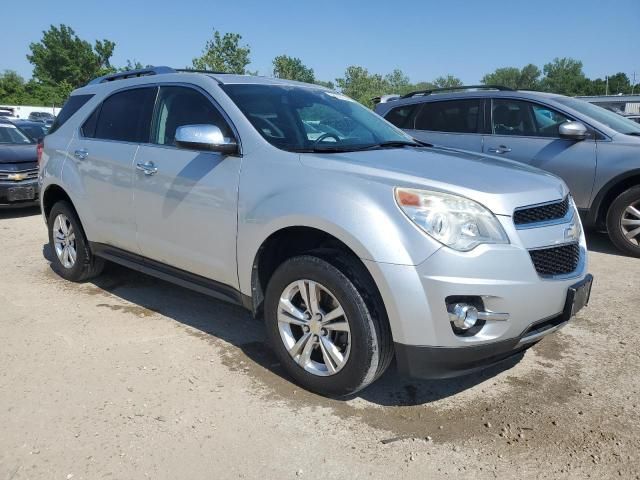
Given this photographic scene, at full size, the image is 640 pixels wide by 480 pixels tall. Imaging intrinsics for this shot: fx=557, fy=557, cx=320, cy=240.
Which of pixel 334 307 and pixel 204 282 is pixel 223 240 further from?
pixel 334 307

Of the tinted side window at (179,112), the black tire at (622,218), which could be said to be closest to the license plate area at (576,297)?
the tinted side window at (179,112)

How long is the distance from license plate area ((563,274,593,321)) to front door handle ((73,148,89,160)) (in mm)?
3760

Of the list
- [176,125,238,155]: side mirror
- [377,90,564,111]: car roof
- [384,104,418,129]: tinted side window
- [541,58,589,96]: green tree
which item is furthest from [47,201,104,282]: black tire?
[541,58,589,96]: green tree

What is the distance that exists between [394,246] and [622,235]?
4.53 m

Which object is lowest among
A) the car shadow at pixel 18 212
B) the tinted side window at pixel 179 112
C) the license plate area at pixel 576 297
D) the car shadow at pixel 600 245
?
the car shadow at pixel 18 212

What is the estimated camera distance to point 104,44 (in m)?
78.1

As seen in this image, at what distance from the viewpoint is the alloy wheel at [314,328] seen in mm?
2941

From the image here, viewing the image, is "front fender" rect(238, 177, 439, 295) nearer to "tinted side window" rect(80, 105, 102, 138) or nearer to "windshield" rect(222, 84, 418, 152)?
"windshield" rect(222, 84, 418, 152)

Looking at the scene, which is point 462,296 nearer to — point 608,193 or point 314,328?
point 314,328

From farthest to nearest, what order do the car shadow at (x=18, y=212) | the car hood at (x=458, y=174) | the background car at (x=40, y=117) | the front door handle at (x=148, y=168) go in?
the background car at (x=40, y=117) < the car shadow at (x=18, y=212) < the front door handle at (x=148, y=168) < the car hood at (x=458, y=174)

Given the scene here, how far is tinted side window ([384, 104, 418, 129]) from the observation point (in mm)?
7625

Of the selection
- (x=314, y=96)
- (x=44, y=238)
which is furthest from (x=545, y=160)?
(x=44, y=238)

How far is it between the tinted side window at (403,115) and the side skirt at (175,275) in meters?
4.54

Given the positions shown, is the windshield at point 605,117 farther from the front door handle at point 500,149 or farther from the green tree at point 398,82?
the green tree at point 398,82
